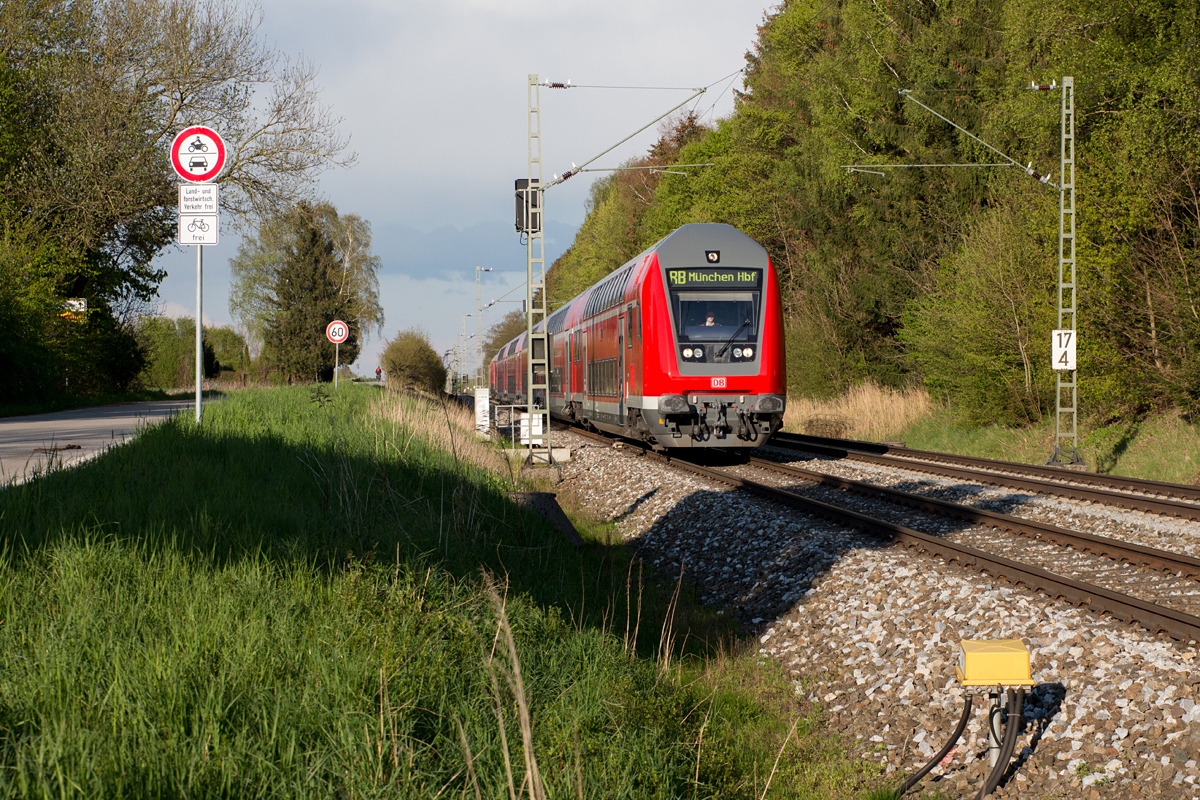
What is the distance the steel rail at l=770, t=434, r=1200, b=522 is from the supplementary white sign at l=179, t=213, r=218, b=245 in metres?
11.3

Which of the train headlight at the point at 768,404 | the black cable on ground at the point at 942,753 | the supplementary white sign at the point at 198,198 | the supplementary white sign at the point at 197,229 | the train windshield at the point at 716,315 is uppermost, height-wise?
the supplementary white sign at the point at 198,198

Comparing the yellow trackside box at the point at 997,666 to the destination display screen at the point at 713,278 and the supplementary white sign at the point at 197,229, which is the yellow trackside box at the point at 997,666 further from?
the destination display screen at the point at 713,278

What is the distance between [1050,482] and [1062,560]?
18.6 ft

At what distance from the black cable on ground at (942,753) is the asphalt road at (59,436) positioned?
19.6 ft

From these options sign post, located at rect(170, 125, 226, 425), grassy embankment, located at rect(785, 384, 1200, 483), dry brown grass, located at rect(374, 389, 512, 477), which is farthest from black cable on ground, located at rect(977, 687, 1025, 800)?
grassy embankment, located at rect(785, 384, 1200, 483)

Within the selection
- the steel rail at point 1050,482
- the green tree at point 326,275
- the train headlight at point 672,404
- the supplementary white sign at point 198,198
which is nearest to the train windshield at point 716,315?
the train headlight at point 672,404

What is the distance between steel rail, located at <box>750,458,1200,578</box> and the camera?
23.5 feet

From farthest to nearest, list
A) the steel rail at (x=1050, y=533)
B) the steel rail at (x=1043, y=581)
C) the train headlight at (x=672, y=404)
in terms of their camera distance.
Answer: the train headlight at (x=672, y=404)
the steel rail at (x=1050, y=533)
the steel rail at (x=1043, y=581)

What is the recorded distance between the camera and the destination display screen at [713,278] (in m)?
15.2

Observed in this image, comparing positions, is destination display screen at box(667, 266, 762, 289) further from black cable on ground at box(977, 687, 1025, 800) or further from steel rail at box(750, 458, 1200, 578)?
black cable on ground at box(977, 687, 1025, 800)

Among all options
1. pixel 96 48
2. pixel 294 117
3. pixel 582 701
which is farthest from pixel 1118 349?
pixel 96 48

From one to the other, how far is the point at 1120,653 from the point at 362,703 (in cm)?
440

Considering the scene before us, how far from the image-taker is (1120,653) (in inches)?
197

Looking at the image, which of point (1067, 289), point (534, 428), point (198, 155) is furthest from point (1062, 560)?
point (1067, 289)
